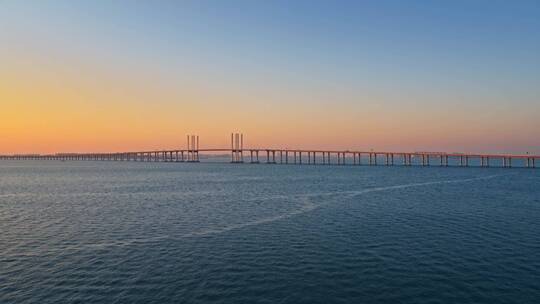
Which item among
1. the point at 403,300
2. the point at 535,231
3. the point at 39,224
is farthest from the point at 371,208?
the point at 39,224

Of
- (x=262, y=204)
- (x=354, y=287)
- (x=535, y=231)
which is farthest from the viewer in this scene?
(x=262, y=204)

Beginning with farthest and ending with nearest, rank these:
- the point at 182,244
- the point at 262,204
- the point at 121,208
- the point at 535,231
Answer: the point at 262,204 → the point at 121,208 → the point at 535,231 → the point at 182,244

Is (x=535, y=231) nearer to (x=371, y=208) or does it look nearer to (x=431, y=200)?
(x=371, y=208)

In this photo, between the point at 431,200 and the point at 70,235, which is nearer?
the point at 70,235

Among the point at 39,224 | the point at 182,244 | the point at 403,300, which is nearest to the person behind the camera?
the point at 403,300

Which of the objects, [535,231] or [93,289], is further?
[535,231]

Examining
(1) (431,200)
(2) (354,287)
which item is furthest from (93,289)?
(1) (431,200)

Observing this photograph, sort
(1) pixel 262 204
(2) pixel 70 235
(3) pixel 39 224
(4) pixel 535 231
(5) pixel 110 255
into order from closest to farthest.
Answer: (5) pixel 110 255 → (2) pixel 70 235 → (4) pixel 535 231 → (3) pixel 39 224 → (1) pixel 262 204

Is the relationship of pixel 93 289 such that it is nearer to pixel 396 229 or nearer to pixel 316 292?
pixel 316 292

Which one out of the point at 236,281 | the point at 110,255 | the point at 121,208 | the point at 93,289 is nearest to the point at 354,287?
A: the point at 236,281
